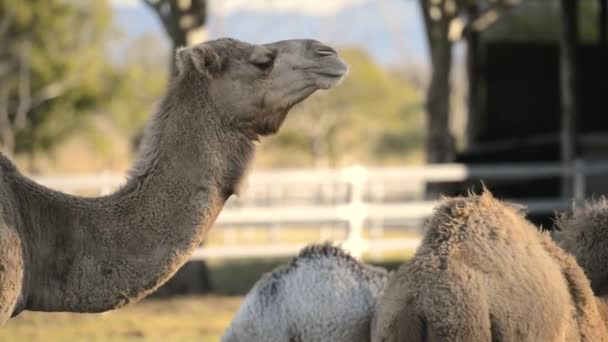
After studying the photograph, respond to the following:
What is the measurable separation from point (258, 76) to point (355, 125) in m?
62.5

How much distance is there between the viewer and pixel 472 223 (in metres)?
4.65

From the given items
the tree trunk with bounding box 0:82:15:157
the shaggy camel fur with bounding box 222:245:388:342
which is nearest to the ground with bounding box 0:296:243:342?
the shaggy camel fur with bounding box 222:245:388:342

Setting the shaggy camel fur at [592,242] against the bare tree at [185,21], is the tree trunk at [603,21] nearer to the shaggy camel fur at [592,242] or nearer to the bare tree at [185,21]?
the bare tree at [185,21]

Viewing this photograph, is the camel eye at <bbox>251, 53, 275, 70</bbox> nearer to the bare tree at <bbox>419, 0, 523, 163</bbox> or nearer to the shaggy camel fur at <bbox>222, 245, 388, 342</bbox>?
the shaggy camel fur at <bbox>222, 245, 388, 342</bbox>

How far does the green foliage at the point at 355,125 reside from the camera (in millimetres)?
62562

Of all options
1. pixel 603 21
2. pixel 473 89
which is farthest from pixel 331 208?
pixel 603 21

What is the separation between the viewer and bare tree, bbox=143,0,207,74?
1432 centimetres

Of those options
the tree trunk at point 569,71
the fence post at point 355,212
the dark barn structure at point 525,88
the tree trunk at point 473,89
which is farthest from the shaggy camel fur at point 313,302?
the tree trunk at point 473,89

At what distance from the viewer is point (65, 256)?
4.84 m

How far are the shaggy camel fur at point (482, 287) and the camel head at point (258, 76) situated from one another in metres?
0.82

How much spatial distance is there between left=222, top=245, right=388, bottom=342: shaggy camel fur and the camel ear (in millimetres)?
1359

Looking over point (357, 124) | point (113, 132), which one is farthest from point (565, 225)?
point (357, 124)

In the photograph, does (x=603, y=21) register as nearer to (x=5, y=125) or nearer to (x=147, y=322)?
(x=147, y=322)

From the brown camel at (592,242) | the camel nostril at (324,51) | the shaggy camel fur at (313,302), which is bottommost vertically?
the shaggy camel fur at (313,302)
